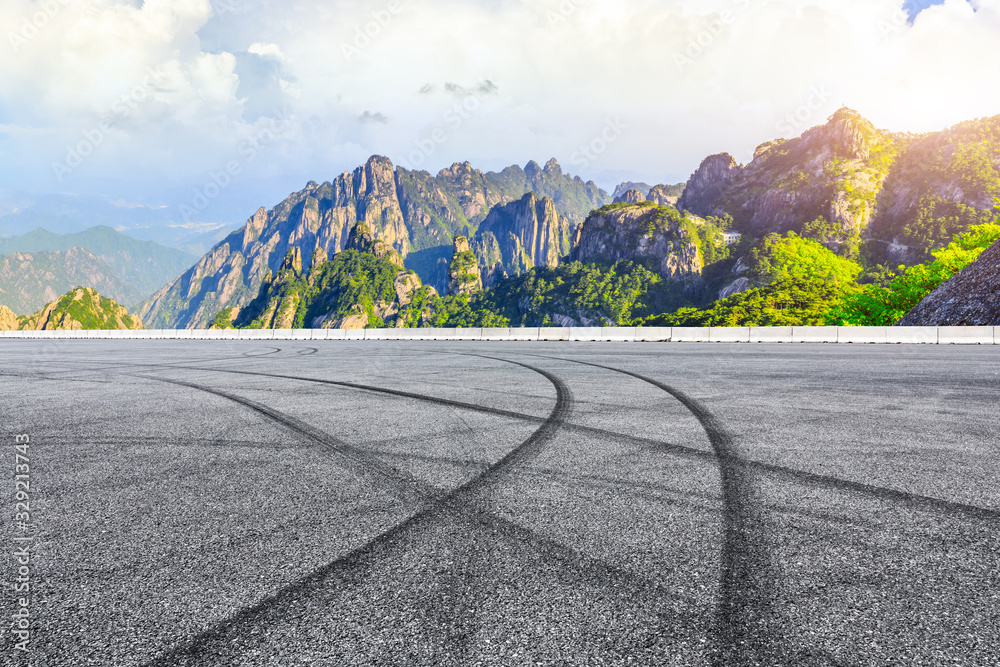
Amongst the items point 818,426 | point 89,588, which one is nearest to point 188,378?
point 89,588

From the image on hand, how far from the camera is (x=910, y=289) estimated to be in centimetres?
4462

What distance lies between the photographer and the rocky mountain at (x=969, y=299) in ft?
98.1

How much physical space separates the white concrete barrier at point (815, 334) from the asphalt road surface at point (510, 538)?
72.9ft

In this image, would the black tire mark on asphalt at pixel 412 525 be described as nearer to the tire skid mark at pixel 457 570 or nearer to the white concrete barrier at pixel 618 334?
the tire skid mark at pixel 457 570

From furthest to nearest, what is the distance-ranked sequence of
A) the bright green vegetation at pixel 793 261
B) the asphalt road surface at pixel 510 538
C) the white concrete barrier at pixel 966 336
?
the bright green vegetation at pixel 793 261
the white concrete barrier at pixel 966 336
the asphalt road surface at pixel 510 538

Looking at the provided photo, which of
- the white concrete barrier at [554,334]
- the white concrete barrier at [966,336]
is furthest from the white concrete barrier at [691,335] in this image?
the white concrete barrier at [966,336]

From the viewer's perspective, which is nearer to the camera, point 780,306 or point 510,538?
point 510,538

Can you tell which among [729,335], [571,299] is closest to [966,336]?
[729,335]

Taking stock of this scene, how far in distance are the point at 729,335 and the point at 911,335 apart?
8110 mm

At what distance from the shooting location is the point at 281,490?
4.38 metres

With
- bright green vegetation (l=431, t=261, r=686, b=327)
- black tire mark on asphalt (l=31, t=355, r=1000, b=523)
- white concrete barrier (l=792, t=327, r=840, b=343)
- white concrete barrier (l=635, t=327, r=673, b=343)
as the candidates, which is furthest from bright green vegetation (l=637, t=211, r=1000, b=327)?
black tire mark on asphalt (l=31, t=355, r=1000, b=523)

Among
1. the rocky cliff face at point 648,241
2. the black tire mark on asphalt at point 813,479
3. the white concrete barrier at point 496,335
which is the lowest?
the black tire mark on asphalt at point 813,479

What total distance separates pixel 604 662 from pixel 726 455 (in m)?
3.65

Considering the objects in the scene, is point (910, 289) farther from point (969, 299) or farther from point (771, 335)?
point (771, 335)
